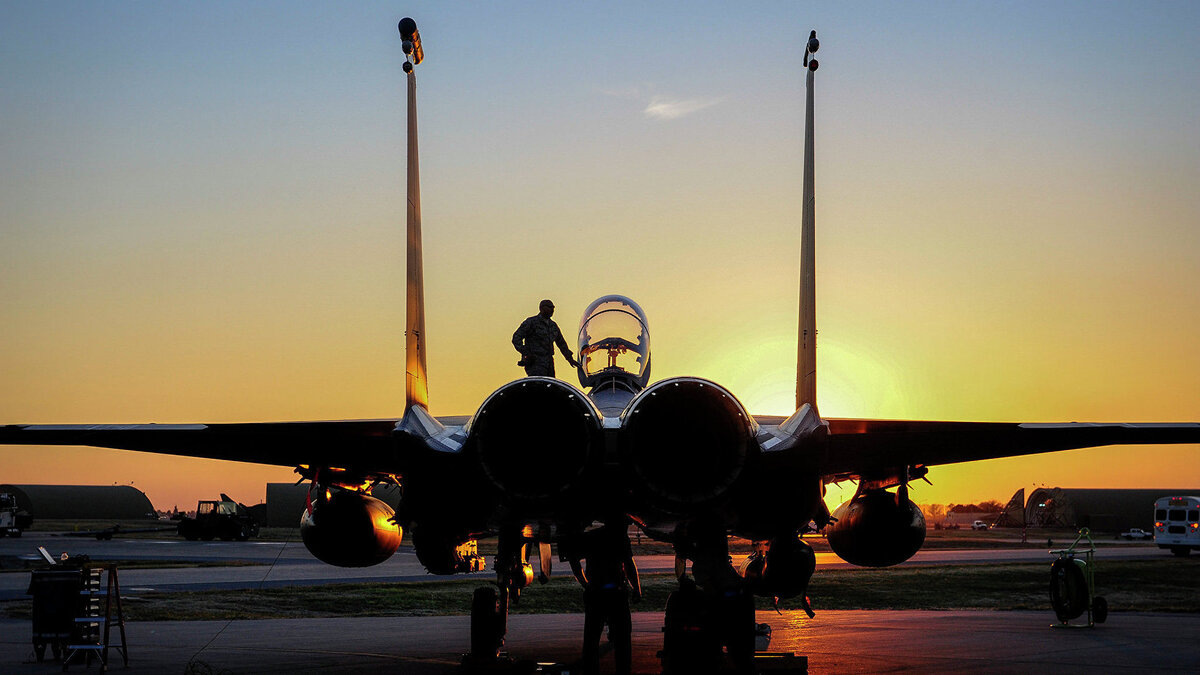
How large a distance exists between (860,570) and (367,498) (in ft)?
85.3

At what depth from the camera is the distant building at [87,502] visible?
9684cm

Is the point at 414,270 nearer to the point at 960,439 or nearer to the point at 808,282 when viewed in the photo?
the point at 808,282

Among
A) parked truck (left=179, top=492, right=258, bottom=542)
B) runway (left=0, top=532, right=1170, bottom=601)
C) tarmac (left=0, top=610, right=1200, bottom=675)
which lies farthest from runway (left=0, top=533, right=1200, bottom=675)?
parked truck (left=179, top=492, right=258, bottom=542)

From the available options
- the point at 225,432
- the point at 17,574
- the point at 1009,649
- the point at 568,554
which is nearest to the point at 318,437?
the point at 225,432

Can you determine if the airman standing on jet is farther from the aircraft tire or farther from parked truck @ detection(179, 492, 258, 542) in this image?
parked truck @ detection(179, 492, 258, 542)

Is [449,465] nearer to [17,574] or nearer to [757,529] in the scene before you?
[757,529]

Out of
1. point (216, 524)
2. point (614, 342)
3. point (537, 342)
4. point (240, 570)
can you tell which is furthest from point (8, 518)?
point (614, 342)

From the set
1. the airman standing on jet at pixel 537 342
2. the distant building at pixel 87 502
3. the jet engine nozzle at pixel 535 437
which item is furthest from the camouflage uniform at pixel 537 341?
the distant building at pixel 87 502

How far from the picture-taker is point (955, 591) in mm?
26469

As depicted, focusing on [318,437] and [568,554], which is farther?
[568,554]

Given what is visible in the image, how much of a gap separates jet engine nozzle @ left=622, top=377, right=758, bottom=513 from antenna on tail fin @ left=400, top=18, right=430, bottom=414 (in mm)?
2008

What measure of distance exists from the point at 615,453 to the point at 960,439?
98.1 inches

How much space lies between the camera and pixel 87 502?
9825 cm

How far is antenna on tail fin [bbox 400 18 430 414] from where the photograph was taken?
8.81m
